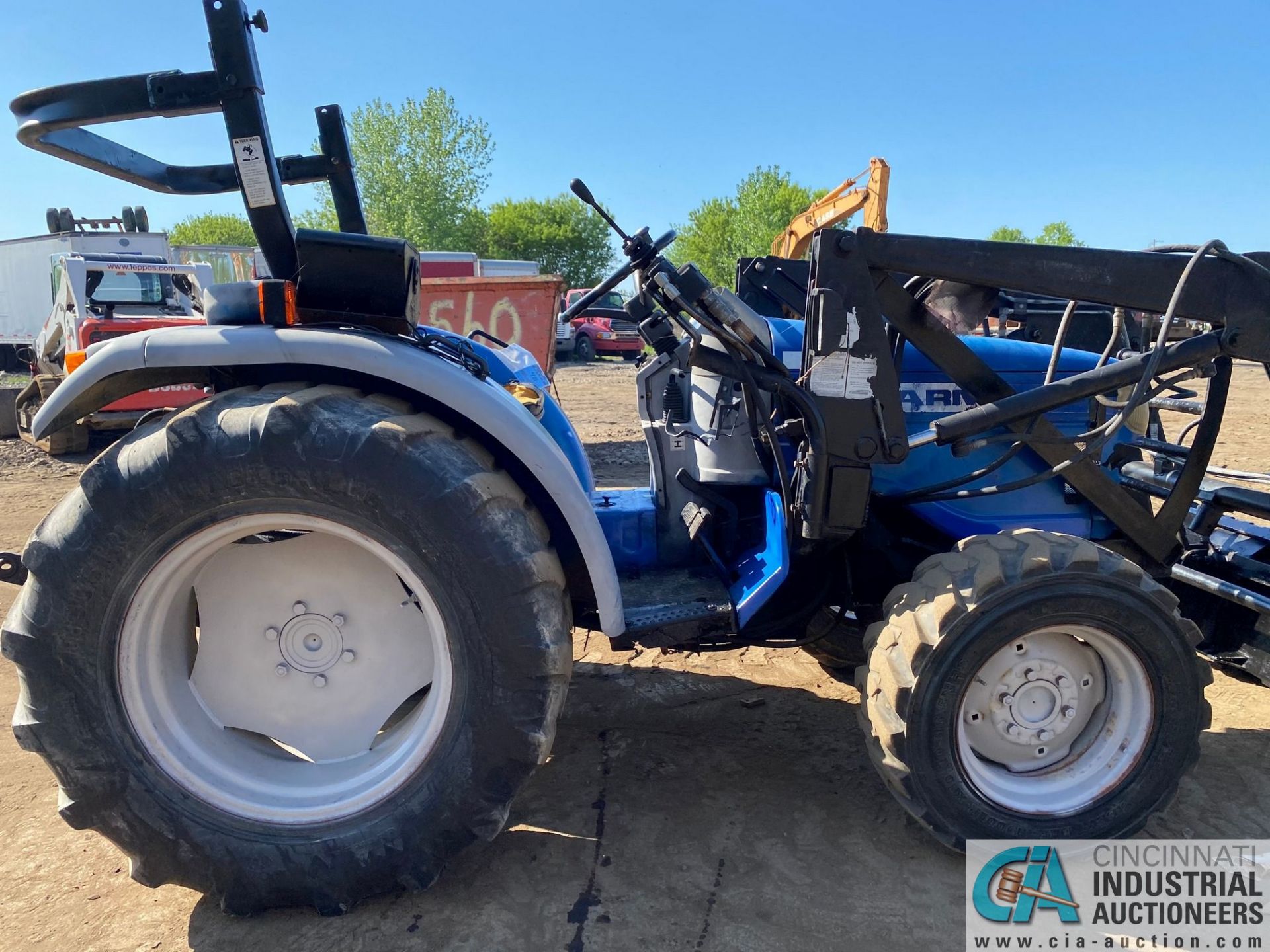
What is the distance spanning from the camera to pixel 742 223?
39.7m

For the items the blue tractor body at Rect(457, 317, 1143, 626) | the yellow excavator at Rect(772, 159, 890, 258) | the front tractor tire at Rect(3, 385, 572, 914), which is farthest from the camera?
the yellow excavator at Rect(772, 159, 890, 258)

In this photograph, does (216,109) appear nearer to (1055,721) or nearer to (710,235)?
(1055,721)

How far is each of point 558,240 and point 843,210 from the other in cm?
3842

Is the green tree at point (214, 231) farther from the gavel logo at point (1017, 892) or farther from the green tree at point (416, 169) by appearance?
the gavel logo at point (1017, 892)

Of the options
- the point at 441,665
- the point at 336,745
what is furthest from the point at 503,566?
the point at 336,745

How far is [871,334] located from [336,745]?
1.93 metres

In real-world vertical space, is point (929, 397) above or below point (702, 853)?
above

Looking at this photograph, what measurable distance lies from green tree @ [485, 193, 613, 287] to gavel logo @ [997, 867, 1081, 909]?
154 feet

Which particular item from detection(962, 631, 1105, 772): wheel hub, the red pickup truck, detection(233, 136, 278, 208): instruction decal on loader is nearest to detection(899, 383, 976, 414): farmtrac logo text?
detection(962, 631, 1105, 772): wheel hub

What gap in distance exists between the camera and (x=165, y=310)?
10898 mm

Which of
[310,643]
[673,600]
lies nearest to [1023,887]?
[673,600]

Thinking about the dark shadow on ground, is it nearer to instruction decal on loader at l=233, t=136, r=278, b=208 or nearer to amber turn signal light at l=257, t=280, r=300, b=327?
amber turn signal light at l=257, t=280, r=300, b=327

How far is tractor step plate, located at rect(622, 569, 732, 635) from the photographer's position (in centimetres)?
256

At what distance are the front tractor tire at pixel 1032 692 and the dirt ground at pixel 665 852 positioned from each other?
0.96 ft
